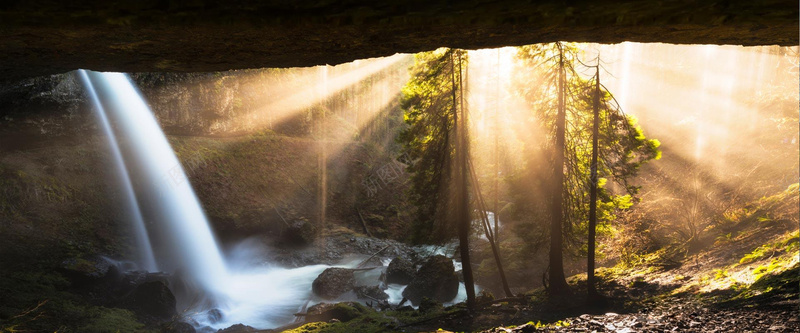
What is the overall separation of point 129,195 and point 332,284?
12.8 m

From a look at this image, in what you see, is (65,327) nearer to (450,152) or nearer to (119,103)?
(450,152)

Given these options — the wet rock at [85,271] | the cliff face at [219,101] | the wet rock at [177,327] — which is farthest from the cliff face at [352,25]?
the cliff face at [219,101]

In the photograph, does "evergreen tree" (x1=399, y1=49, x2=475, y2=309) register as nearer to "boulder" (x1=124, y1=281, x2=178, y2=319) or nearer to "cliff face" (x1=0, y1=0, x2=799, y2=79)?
"cliff face" (x1=0, y1=0, x2=799, y2=79)

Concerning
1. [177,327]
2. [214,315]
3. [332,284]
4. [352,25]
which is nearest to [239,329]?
[177,327]

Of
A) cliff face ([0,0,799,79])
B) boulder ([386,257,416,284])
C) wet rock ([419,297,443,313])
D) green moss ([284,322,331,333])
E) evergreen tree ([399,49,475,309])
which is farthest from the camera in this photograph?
boulder ([386,257,416,284])

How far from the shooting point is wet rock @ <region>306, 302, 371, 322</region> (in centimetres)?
1476

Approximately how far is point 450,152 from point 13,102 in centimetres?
1904

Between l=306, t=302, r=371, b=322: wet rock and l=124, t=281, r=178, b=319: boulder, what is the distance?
5.34 metres

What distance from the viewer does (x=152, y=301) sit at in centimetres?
1611

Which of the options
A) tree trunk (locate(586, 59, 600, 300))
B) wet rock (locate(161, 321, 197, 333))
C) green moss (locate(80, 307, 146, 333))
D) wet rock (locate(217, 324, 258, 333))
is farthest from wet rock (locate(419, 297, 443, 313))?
green moss (locate(80, 307, 146, 333))

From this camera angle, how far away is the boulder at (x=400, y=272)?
20.9m

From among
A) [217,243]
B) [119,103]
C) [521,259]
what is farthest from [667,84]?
[119,103]

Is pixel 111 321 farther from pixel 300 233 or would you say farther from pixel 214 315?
pixel 300 233

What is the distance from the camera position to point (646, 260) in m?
15.7
